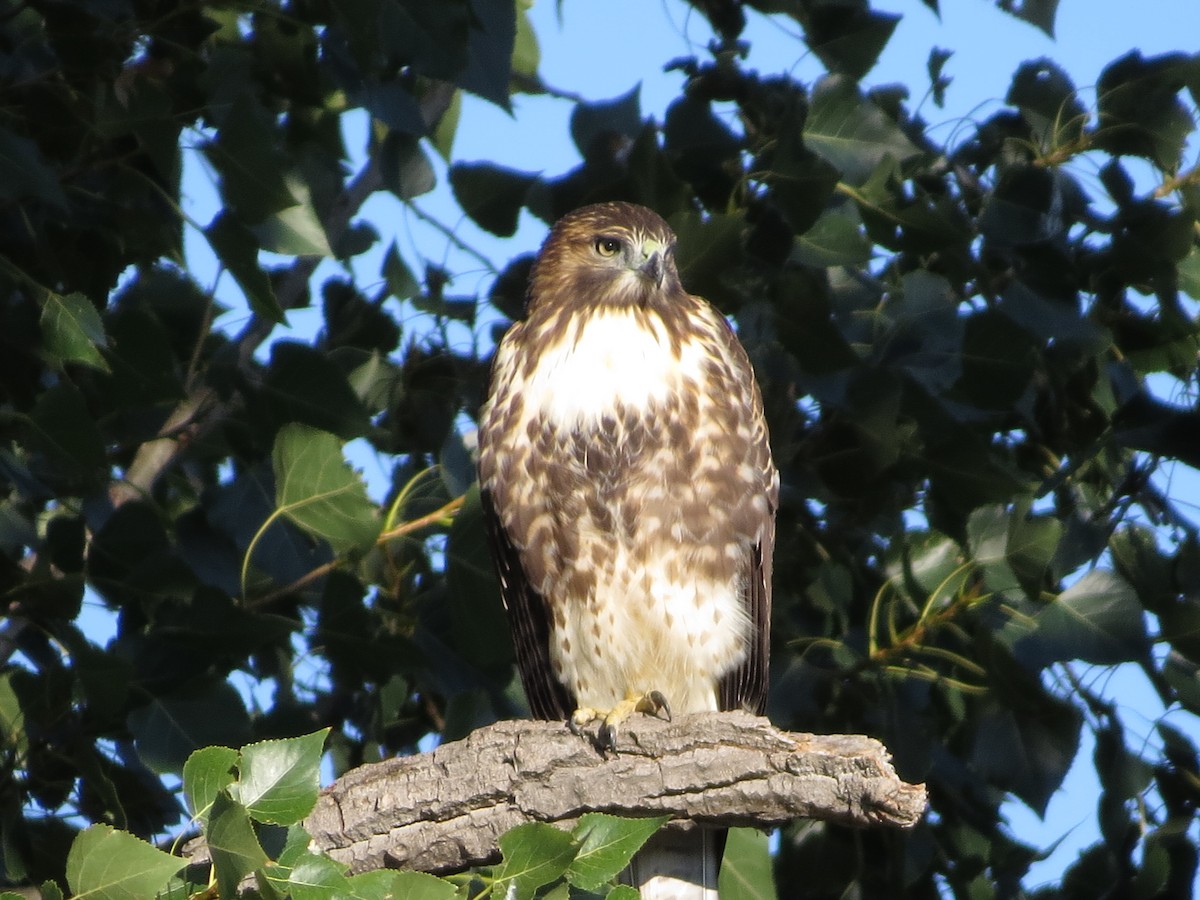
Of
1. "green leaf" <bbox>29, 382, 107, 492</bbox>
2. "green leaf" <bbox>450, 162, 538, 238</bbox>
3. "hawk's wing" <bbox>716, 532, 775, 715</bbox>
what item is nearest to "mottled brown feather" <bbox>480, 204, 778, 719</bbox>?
"hawk's wing" <bbox>716, 532, 775, 715</bbox>

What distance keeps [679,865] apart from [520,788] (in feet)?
3.65

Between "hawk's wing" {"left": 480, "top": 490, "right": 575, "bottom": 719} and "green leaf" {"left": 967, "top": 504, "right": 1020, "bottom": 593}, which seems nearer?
"green leaf" {"left": 967, "top": 504, "right": 1020, "bottom": 593}

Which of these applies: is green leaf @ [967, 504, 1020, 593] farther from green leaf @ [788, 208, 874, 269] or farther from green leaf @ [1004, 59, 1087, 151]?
green leaf @ [1004, 59, 1087, 151]

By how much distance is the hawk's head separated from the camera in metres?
4.03

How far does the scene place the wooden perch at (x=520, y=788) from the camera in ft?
8.89

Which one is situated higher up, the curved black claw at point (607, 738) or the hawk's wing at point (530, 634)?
the curved black claw at point (607, 738)

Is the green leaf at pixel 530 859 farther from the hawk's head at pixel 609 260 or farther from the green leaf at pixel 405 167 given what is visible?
the green leaf at pixel 405 167

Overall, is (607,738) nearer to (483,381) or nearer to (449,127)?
(483,381)

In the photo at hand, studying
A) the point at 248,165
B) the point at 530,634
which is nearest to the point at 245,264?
the point at 248,165

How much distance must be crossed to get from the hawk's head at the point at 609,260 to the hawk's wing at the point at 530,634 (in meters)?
0.67

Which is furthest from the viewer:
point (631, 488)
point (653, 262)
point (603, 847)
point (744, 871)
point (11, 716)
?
point (653, 262)

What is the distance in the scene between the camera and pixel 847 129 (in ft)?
12.3

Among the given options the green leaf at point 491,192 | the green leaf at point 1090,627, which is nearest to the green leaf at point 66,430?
the green leaf at point 491,192

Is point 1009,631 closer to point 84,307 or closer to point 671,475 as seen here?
point 671,475
